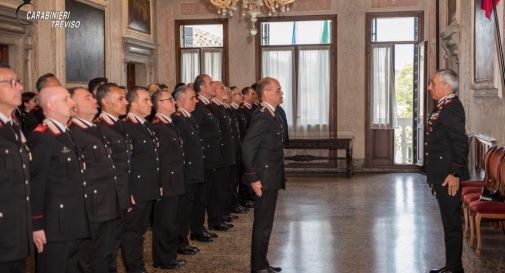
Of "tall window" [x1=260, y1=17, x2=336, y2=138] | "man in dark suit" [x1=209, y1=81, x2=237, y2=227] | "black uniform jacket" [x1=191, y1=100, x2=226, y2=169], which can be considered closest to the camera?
"black uniform jacket" [x1=191, y1=100, x2=226, y2=169]

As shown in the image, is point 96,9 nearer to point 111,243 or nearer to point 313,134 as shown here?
point 313,134

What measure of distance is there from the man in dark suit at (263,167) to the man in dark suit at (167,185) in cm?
74

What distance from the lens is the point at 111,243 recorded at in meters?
4.71

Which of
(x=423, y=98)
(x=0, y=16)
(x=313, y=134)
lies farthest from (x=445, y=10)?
(x=0, y=16)

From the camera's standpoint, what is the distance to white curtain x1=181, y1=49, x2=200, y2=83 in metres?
14.3

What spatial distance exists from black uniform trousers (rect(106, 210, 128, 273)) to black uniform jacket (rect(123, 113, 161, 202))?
0.84 feet

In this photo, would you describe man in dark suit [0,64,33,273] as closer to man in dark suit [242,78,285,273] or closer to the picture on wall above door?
man in dark suit [242,78,285,273]

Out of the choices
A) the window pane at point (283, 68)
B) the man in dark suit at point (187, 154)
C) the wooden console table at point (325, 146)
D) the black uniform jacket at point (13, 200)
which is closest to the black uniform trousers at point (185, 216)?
the man in dark suit at point (187, 154)

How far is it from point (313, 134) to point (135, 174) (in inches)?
339

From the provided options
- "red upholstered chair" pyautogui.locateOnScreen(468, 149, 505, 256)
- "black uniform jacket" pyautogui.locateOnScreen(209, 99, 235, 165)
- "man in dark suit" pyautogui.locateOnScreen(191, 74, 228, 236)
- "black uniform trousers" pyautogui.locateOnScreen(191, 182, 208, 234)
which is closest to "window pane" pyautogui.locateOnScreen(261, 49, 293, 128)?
"black uniform jacket" pyautogui.locateOnScreen(209, 99, 235, 165)

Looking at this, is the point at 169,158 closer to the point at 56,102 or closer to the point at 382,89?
the point at 56,102

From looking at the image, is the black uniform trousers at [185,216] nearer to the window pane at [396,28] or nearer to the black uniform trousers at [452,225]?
the black uniform trousers at [452,225]

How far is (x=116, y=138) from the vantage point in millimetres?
5066

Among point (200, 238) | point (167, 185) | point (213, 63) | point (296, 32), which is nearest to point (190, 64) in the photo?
point (213, 63)
